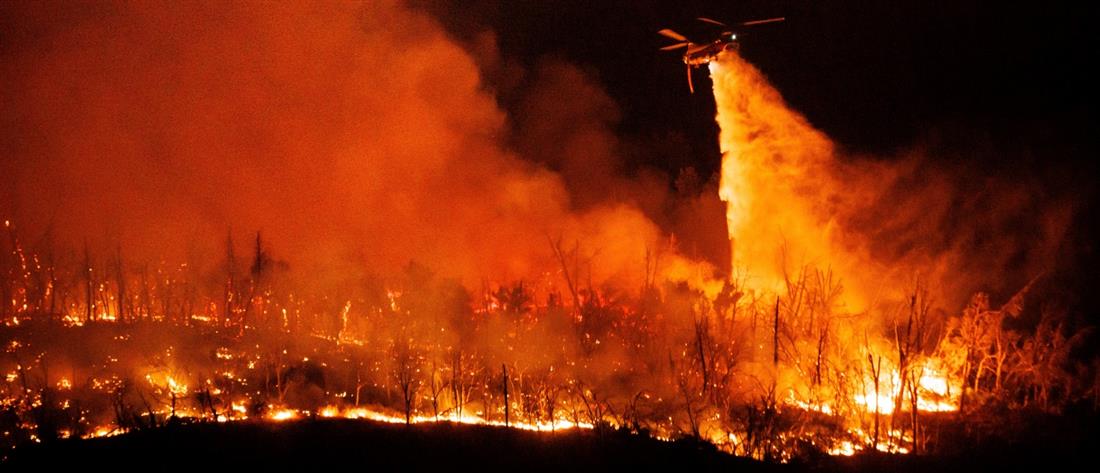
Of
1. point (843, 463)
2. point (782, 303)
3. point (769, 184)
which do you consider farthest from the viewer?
point (769, 184)

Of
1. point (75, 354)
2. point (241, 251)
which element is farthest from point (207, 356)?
point (241, 251)

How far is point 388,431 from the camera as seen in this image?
31.9 feet

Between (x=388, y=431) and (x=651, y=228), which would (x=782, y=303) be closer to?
(x=651, y=228)

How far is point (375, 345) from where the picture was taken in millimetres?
14562

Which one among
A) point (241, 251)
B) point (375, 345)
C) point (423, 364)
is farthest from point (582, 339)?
point (241, 251)

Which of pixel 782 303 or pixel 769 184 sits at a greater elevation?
pixel 769 184

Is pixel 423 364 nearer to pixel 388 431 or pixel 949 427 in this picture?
pixel 388 431

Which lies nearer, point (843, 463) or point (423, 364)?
point (843, 463)

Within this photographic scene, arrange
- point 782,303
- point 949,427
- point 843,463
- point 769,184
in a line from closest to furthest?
point 843,463, point 949,427, point 782,303, point 769,184

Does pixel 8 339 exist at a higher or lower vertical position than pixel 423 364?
higher

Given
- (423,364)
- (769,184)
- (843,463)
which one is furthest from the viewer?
(769,184)

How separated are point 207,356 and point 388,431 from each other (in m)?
6.74

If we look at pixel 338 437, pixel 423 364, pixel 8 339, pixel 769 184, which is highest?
pixel 769 184

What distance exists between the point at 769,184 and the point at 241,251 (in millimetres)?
11812
